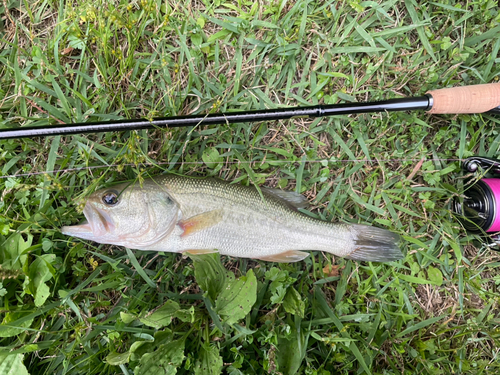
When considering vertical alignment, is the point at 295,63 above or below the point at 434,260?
above

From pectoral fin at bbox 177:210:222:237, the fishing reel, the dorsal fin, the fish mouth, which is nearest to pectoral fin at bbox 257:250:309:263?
the dorsal fin

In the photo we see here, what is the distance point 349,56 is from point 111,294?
2825 millimetres

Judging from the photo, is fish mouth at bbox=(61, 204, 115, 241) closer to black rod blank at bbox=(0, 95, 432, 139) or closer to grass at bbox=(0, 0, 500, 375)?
grass at bbox=(0, 0, 500, 375)

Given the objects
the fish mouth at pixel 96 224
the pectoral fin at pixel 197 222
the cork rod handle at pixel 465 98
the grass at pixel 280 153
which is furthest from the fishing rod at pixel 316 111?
the pectoral fin at pixel 197 222

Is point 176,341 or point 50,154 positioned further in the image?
point 50,154

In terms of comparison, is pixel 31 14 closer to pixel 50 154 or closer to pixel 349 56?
pixel 50 154

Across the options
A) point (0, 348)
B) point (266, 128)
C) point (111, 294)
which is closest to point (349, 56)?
point (266, 128)

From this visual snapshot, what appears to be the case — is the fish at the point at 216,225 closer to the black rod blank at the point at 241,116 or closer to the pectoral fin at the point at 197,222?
the pectoral fin at the point at 197,222

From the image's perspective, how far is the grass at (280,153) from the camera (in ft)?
8.04

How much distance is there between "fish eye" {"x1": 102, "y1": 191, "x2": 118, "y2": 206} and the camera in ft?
7.31

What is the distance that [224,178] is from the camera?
8.61ft

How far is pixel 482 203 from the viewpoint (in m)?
2.48

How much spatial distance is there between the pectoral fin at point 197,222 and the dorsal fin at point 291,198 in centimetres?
51

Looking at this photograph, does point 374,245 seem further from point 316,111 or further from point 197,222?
point 197,222
